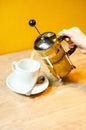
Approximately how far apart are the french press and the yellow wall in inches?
11.9

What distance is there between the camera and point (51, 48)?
773 millimetres

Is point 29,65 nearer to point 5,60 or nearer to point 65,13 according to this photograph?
point 5,60

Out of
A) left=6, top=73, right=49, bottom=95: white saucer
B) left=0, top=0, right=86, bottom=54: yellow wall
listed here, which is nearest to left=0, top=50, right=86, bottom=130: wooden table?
left=6, top=73, right=49, bottom=95: white saucer

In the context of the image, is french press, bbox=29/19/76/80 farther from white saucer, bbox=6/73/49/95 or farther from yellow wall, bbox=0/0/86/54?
yellow wall, bbox=0/0/86/54

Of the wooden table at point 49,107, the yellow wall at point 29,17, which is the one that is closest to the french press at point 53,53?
the wooden table at point 49,107

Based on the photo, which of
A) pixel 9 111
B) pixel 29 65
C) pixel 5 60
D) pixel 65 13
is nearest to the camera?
pixel 9 111

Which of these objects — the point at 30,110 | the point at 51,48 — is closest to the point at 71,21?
the point at 51,48

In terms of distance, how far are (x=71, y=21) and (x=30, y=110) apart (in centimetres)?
69

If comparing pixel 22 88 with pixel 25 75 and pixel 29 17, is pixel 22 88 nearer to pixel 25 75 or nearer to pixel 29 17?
pixel 25 75

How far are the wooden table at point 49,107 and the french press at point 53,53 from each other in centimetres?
5

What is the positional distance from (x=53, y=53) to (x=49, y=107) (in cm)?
18

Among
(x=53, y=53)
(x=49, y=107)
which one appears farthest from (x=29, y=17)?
(x=49, y=107)

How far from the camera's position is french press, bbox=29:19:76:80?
78 cm

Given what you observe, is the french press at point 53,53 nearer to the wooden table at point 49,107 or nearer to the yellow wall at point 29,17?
the wooden table at point 49,107
